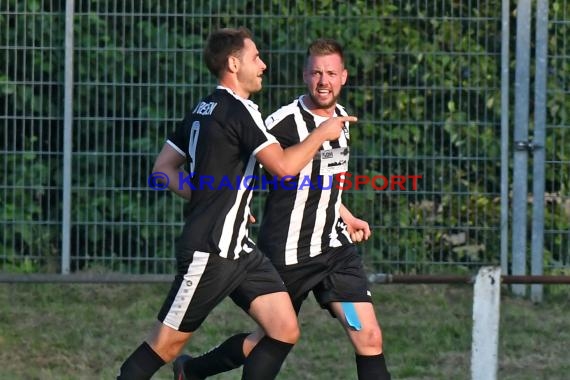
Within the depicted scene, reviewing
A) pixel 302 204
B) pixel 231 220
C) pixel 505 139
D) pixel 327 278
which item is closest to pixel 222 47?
pixel 231 220

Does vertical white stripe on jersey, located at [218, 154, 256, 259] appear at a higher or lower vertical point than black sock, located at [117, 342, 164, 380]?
higher

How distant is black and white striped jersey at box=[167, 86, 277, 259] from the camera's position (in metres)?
5.87

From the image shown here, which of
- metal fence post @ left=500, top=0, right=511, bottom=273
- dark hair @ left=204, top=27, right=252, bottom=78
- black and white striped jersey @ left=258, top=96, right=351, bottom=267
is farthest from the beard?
metal fence post @ left=500, top=0, right=511, bottom=273

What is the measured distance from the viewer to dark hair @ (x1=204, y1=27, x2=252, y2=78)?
598 cm

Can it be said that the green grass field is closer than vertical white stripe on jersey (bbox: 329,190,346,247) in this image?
No

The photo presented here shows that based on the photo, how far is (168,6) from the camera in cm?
966

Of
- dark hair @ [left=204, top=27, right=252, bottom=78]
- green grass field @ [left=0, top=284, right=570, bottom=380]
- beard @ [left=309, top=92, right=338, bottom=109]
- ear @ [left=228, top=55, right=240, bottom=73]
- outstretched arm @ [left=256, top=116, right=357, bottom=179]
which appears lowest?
green grass field @ [left=0, top=284, right=570, bottom=380]

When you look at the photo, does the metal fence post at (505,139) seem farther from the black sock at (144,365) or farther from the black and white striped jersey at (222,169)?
the black sock at (144,365)

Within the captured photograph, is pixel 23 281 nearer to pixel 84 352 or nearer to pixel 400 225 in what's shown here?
pixel 84 352

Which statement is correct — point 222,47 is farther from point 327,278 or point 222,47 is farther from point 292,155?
point 327,278

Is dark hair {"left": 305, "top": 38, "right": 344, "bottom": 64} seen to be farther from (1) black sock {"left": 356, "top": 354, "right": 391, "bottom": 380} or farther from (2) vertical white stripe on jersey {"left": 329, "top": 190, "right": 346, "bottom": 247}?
(1) black sock {"left": 356, "top": 354, "right": 391, "bottom": 380}

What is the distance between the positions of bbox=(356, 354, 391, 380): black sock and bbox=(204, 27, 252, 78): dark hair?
143 cm

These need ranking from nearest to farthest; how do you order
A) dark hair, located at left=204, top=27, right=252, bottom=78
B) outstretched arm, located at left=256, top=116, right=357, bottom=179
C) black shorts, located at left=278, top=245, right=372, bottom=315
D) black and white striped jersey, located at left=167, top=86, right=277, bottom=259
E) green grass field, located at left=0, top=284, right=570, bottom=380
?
outstretched arm, located at left=256, top=116, right=357, bottom=179 → black and white striped jersey, located at left=167, top=86, right=277, bottom=259 → dark hair, located at left=204, top=27, right=252, bottom=78 → black shorts, located at left=278, top=245, right=372, bottom=315 → green grass field, located at left=0, top=284, right=570, bottom=380

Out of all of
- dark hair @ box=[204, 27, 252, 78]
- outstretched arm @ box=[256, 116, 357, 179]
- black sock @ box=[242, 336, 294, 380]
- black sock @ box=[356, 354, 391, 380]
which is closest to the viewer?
outstretched arm @ box=[256, 116, 357, 179]
